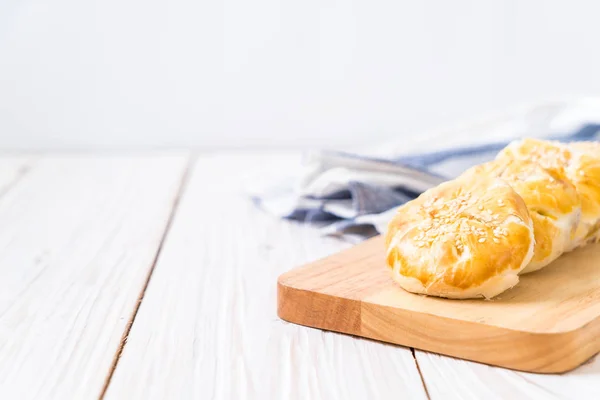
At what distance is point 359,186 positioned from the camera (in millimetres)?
1756

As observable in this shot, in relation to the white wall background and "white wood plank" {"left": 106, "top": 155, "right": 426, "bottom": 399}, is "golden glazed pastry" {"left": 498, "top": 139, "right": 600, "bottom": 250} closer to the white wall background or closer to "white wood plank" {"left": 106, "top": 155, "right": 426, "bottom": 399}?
"white wood plank" {"left": 106, "top": 155, "right": 426, "bottom": 399}

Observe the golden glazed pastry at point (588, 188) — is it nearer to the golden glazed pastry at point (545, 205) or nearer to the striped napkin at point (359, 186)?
the golden glazed pastry at point (545, 205)

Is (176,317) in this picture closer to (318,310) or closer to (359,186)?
(318,310)

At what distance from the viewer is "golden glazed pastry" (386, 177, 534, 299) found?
1130 millimetres

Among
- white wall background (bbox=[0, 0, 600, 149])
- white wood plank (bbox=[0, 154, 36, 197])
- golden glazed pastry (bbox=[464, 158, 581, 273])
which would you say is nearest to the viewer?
golden glazed pastry (bbox=[464, 158, 581, 273])

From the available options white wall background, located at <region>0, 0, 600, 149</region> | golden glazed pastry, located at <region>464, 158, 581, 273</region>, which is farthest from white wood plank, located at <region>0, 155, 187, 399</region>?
golden glazed pastry, located at <region>464, 158, 581, 273</region>

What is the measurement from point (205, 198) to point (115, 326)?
0.89 m

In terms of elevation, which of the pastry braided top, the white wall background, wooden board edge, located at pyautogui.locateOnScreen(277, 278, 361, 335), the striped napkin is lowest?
wooden board edge, located at pyautogui.locateOnScreen(277, 278, 361, 335)

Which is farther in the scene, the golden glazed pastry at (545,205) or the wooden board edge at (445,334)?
the golden glazed pastry at (545,205)

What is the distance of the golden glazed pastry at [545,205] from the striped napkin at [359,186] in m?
0.34

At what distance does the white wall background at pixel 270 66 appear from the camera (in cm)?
291

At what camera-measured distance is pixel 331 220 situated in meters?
1.84

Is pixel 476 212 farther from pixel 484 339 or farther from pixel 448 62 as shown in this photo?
pixel 448 62

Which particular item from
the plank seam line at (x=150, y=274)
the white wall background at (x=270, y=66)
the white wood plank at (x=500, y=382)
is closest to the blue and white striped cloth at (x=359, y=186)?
the plank seam line at (x=150, y=274)
